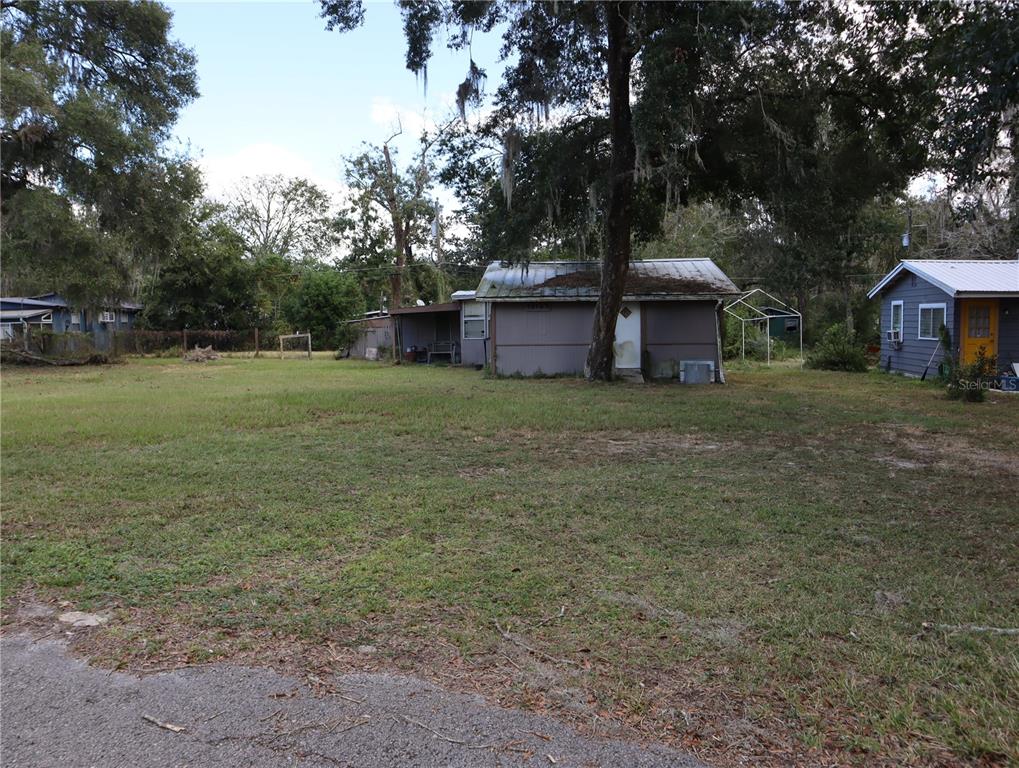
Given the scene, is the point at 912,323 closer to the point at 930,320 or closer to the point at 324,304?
the point at 930,320

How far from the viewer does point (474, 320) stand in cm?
2342

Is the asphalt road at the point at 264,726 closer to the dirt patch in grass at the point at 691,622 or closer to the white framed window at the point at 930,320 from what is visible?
the dirt patch in grass at the point at 691,622

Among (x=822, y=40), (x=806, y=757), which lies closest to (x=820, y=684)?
(x=806, y=757)

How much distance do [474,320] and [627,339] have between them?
7.24 metres

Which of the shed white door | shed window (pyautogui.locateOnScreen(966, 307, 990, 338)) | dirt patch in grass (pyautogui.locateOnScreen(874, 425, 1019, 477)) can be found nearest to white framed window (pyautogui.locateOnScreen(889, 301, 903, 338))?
shed window (pyautogui.locateOnScreen(966, 307, 990, 338))

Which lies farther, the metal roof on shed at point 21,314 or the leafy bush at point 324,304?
the leafy bush at point 324,304

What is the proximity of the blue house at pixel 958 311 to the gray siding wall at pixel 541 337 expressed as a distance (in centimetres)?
869

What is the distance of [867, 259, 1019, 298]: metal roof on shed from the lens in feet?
51.2

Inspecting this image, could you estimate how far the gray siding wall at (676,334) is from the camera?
17.7 metres

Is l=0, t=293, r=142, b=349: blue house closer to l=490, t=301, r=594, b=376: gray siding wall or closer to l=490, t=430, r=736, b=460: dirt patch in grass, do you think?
l=490, t=301, r=594, b=376: gray siding wall

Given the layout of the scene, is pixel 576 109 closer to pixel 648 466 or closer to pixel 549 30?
pixel 549 30

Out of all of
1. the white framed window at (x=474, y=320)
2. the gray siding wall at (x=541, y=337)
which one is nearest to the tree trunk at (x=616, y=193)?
the gray siding wall at (x=541, y=337)

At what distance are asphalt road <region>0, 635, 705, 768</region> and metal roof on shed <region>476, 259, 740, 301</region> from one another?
14.7m

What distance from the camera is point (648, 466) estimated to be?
709 cm
